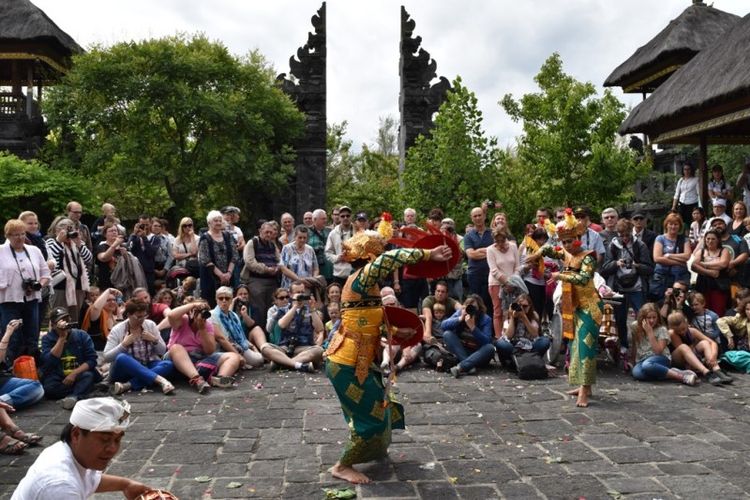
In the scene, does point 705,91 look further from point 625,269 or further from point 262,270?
point 262,270

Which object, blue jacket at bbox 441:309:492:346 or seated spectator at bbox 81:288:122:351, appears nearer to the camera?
blue jacket at bbox 441:309:492:346

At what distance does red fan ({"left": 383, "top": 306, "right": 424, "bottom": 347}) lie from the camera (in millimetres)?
5723

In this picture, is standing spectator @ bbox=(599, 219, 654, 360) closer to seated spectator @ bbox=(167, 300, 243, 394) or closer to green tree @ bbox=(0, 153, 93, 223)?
seated spectator @ bbox=(167, 300, 243, 394)

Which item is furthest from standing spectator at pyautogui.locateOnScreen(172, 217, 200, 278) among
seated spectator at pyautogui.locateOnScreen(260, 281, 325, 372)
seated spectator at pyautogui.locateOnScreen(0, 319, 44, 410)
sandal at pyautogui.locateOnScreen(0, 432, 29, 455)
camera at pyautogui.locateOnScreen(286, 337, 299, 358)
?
sandal at pyautogui.locateOnScreen(0, 432, 29, 455)

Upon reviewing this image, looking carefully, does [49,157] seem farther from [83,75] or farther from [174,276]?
[174,276]

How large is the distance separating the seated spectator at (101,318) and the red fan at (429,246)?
510 cm

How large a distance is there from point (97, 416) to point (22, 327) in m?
5.90

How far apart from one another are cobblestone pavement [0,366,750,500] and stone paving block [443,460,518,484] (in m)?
0.01

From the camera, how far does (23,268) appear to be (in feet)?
27.2

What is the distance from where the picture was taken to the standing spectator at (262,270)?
10.3m

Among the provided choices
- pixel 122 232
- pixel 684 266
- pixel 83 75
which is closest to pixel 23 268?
pixel 122 232

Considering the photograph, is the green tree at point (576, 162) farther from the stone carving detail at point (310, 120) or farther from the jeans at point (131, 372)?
the jeans at point (131, 372)

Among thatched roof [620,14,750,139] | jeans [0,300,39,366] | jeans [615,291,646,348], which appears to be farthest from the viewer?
thatched roof [620,14,750,139]

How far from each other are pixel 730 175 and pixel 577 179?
6.41m
